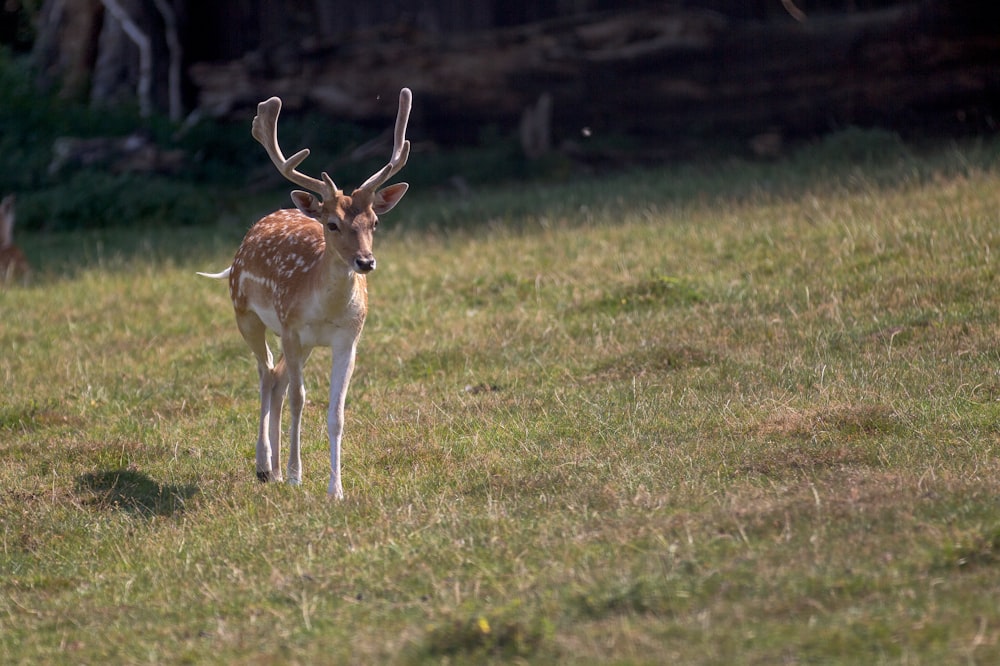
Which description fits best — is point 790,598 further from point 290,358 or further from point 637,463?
point 290,358

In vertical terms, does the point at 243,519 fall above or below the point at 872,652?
below

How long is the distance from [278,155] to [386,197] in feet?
2.02

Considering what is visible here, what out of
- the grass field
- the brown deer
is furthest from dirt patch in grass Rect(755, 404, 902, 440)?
the brown deer

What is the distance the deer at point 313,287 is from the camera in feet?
21.6

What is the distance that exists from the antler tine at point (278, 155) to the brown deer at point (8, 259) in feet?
20.2

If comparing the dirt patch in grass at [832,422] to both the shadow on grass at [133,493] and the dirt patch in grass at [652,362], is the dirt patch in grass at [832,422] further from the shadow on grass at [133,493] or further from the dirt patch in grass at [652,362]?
the shadow on grass at [133,493]

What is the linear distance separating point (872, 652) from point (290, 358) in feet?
12.1

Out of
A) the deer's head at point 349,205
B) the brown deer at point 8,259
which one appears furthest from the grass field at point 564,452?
the deer's head at point 349,205

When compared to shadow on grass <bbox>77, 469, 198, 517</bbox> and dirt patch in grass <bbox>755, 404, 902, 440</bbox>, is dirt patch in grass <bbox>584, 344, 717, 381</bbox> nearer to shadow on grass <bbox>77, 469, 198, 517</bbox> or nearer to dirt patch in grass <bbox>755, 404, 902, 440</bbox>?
dirt patch in grass <bbox>755, 404, 902, 440</bbox>

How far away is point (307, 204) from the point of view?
6801mm

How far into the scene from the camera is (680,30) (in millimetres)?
16438

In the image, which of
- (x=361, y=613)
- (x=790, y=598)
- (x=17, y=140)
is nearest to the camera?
(x=790, y=598)

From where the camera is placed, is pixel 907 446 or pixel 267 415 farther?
pixel 267 415

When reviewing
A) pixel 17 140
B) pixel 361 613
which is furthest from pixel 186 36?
pixel 361 613
